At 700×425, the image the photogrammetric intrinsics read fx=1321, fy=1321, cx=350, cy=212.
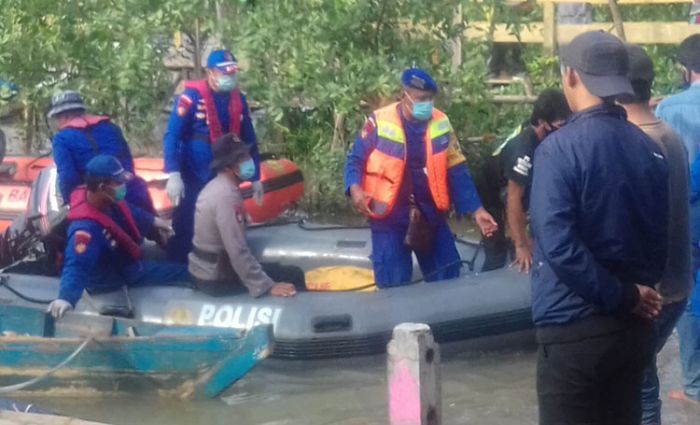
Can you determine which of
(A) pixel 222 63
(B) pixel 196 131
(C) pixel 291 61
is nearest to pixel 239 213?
(B) pixel 196 131

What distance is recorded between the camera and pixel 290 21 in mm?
10594

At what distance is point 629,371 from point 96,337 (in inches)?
142

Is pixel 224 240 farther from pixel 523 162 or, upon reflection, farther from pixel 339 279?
pixel 523 162

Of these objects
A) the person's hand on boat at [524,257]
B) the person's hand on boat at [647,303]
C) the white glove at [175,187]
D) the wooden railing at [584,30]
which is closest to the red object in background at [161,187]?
the white glove at [175,187]

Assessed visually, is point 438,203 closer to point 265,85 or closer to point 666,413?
point 666,413

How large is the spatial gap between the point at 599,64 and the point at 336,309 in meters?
3.74

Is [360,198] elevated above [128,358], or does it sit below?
above

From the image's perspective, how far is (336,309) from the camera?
7.45 meters

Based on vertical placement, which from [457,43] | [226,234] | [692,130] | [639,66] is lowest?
[457,43]

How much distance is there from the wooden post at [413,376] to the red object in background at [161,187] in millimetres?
5170

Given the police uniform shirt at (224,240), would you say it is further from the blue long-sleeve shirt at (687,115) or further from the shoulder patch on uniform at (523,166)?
the blue long-sleeve shirt at (687,115)

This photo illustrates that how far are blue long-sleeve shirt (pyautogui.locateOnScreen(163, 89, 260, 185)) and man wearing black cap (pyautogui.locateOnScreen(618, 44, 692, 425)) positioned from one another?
383 cm

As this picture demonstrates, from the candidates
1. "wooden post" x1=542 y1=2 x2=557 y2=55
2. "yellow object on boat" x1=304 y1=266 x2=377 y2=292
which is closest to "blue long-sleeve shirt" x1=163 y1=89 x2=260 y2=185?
"yellow object on boat" x1=304 y1=266 x2=377 y2=292

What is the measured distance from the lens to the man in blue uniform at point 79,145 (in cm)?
818
